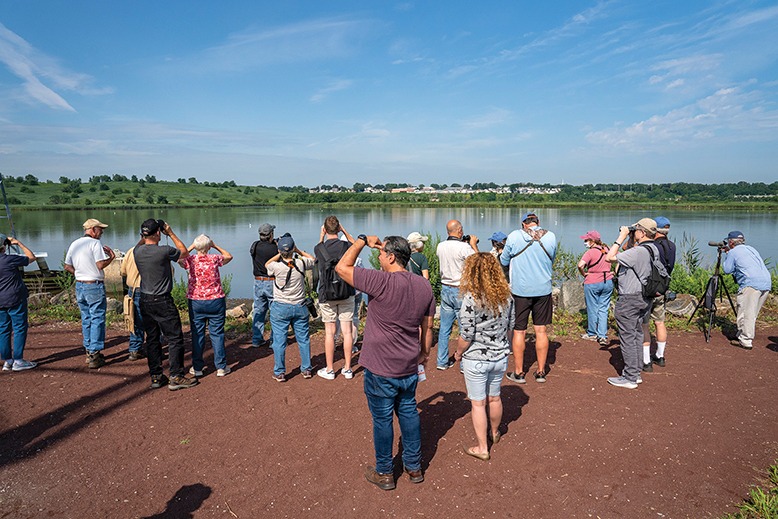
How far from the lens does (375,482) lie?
303 centimetres

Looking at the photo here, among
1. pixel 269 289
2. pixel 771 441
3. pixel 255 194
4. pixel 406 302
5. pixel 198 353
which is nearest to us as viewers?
pixel 406 302

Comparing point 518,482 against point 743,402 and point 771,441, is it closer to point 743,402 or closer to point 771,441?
point 771,441

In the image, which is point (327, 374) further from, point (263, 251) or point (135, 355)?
point (135, 355)

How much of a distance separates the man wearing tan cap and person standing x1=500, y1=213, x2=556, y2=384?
15.8ft

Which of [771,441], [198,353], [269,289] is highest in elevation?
[269,289]

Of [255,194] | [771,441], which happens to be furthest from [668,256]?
[255,194]

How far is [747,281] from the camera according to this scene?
5.70 m

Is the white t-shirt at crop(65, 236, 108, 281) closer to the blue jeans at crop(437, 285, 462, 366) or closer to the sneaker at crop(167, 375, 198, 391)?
the sneaker at crop(167, 375, 198, 391)

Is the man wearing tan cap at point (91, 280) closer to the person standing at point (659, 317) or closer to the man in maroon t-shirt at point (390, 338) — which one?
the man in maroon t-shirt at point (390, 338)

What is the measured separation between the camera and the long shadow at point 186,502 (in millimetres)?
2803

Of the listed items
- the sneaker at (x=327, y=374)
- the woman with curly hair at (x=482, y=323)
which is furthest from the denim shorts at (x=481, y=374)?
the sneaker at (x=327, y=374)

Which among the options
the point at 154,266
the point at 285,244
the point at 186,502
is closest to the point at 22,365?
the point at 154,266

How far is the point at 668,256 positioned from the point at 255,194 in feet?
319

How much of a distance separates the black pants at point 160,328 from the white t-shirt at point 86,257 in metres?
1.23
